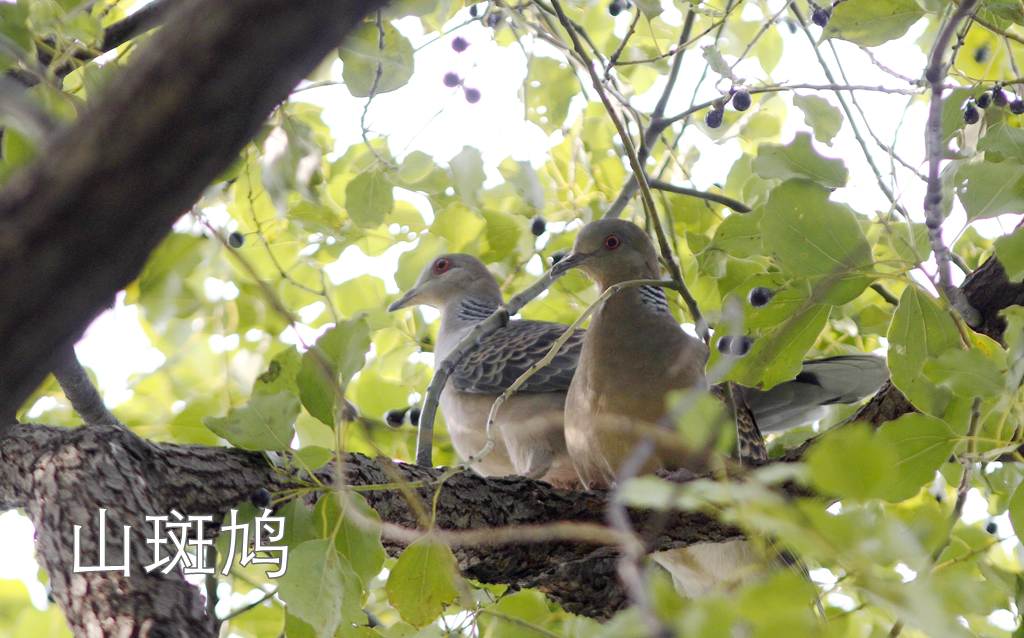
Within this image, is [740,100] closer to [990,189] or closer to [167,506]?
[990,189]

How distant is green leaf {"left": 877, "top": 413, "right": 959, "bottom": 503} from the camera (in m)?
1.39

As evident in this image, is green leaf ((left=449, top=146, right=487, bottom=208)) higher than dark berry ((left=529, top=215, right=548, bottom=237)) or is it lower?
higher

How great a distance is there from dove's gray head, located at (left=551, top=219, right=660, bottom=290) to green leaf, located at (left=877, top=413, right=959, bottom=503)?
5.59 feet

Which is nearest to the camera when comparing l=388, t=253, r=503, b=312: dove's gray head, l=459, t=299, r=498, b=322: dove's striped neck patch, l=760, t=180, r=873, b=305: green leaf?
l=760, t=180, r=873, b=305: green leaf

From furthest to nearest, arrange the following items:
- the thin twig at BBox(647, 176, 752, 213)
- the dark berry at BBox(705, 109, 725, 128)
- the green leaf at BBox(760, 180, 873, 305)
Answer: the thin twig at BBox(647, 176, 752, 213) → the dark berry at BBox(705, 109, 725, 128) → the green leaf at BBox(760, 180, 873, 305)

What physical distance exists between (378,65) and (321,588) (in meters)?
1.27

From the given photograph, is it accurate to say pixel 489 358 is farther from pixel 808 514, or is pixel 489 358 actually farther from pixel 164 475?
pixel 808 514

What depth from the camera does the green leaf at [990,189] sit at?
1.56 meters

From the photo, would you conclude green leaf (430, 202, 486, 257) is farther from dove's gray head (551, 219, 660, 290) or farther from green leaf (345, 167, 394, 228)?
green leaf (345, 167, 394, 228)

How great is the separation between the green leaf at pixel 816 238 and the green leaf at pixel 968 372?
0.21m

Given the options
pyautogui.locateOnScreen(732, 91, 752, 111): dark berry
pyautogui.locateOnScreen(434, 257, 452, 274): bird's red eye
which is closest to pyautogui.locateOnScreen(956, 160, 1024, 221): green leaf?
pyautogui.locateOnScreen(732, 91, 752, 111): dark berry

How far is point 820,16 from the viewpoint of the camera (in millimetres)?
2471

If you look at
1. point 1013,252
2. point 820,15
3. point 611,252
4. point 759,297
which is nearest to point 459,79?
point 611,252

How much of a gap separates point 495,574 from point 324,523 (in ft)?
2.58
